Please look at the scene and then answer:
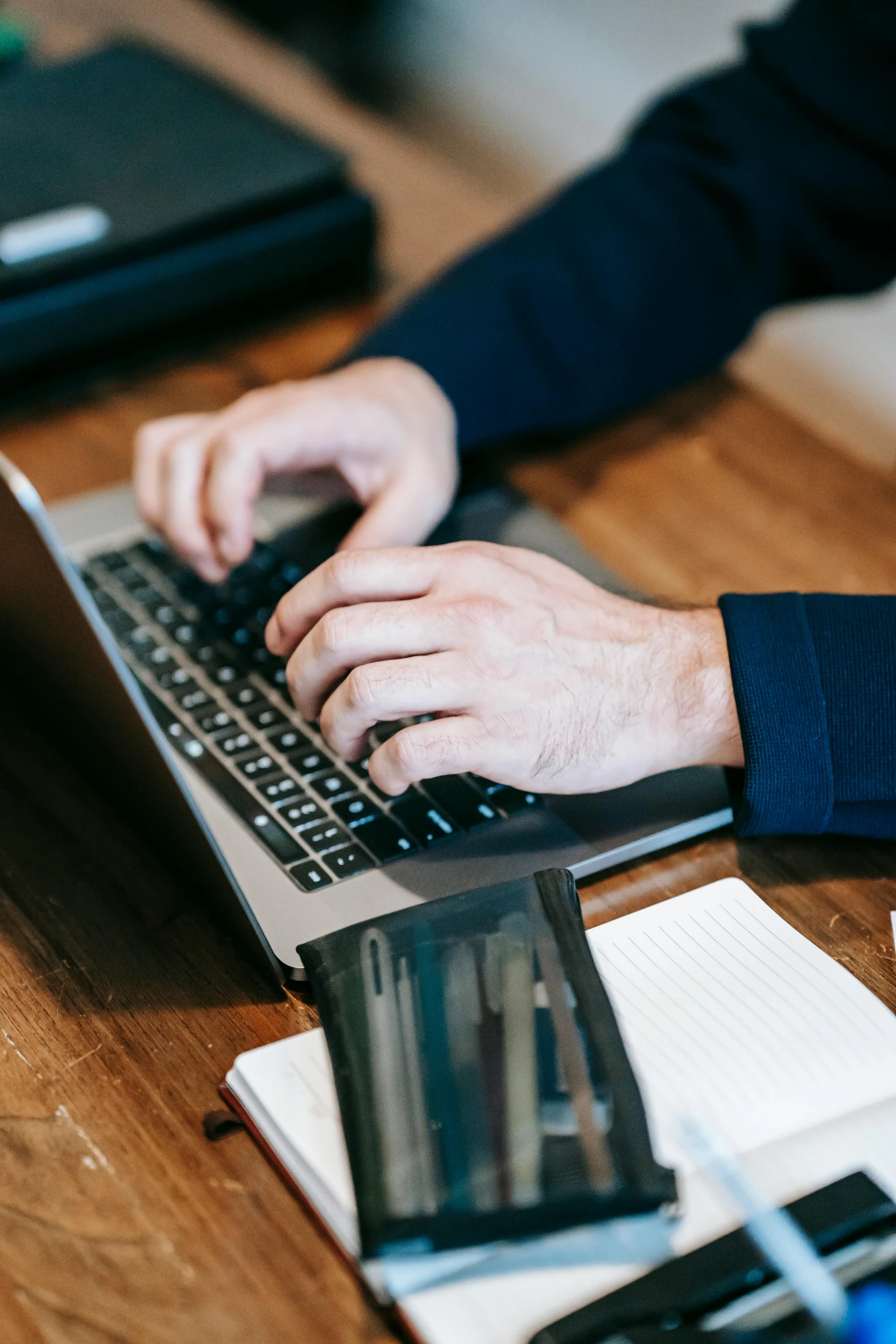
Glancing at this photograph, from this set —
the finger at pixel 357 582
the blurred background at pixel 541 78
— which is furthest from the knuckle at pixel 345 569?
the blurred background at pixel 541 78

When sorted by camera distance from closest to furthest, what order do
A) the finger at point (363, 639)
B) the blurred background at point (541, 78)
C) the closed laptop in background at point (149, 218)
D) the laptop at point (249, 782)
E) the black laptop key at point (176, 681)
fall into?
the laptop at point (249, 782), the finger at point (363, 639), the black laptop key at point (176, 681), the closed laptop in background at point (149, 218), the blurred background at point (541, 78)

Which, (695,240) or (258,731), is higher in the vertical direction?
(695,240)

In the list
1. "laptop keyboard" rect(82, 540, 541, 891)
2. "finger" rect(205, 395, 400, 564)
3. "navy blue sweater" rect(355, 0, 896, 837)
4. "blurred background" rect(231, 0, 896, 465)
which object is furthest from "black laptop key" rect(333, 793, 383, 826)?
"blurred background" rect(231, 0, 896, 465)

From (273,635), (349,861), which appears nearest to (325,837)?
(349,861)

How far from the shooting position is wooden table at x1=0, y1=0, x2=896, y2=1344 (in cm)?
44

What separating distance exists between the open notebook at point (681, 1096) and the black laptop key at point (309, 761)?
0.55ft

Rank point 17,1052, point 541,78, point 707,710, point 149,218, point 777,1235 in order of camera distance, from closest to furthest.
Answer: point 777,1235 → point 17,1052 → point 707,710 → point 149,218 → point 541,78

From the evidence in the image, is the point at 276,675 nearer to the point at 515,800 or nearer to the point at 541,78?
the point at 515,800

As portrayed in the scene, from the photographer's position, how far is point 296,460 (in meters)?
0.79

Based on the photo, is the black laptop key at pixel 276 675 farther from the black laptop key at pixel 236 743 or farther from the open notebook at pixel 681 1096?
the open notebook at pixel 681 1096

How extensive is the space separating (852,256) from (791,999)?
0.73m

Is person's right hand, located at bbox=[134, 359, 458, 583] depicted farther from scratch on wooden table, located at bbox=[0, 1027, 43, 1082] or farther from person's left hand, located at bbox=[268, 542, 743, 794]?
scratch on wooden table, located at bbox=[0, 1027, 43, 1082]

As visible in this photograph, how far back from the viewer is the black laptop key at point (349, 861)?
0.57 meters

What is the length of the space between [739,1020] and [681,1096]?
49 mm
